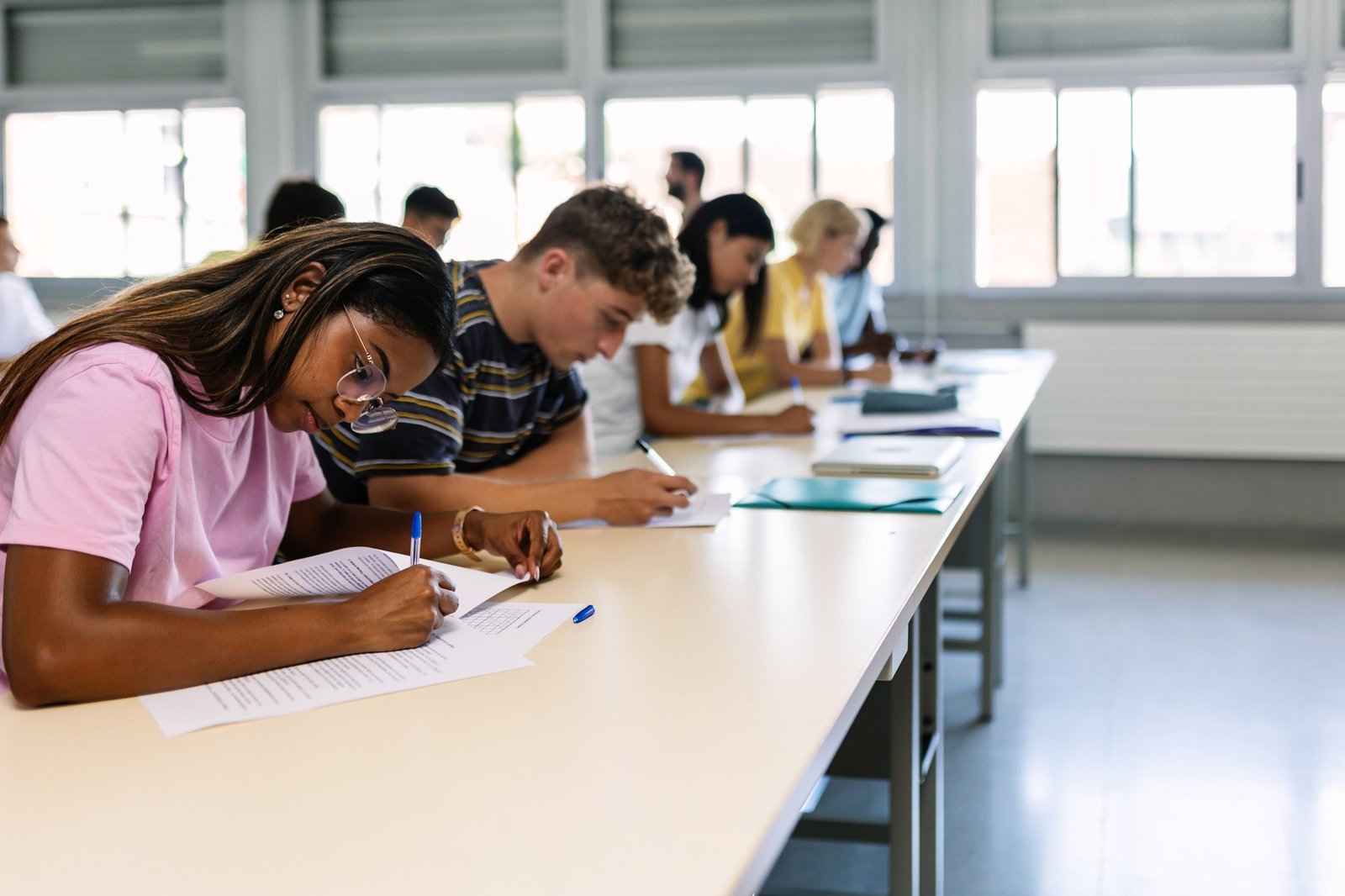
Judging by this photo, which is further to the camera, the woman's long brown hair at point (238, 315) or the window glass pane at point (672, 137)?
the window glass pane at point (672, 137)

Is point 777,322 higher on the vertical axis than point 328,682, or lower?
higher

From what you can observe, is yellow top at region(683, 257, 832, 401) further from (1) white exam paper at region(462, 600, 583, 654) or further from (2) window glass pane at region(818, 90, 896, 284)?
(1) white exam paper at region(462, 600, 583, 654)

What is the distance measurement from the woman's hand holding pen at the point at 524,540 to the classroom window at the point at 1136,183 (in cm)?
450

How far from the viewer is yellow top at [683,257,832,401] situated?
4164 mm

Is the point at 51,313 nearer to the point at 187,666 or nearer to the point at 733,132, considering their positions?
the point at 733,132

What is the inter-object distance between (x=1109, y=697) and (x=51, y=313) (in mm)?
5415

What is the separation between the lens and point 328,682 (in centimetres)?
116

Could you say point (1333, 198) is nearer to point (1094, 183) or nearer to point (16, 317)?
point (1094, 183)

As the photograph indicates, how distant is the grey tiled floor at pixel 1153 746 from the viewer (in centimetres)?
242

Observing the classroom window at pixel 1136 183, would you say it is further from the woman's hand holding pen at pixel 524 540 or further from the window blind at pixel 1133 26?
the woman's hand holding pen at pixel 524 540

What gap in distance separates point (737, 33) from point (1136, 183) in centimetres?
182

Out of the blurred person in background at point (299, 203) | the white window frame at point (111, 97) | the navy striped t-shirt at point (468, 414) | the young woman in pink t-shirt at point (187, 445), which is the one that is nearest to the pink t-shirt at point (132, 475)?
the young woman in pink t-shirt at point (187, 445)

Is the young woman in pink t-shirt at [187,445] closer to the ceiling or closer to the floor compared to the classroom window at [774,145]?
closer to the floor

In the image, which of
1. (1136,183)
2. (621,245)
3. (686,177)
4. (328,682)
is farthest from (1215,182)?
(328,682)
